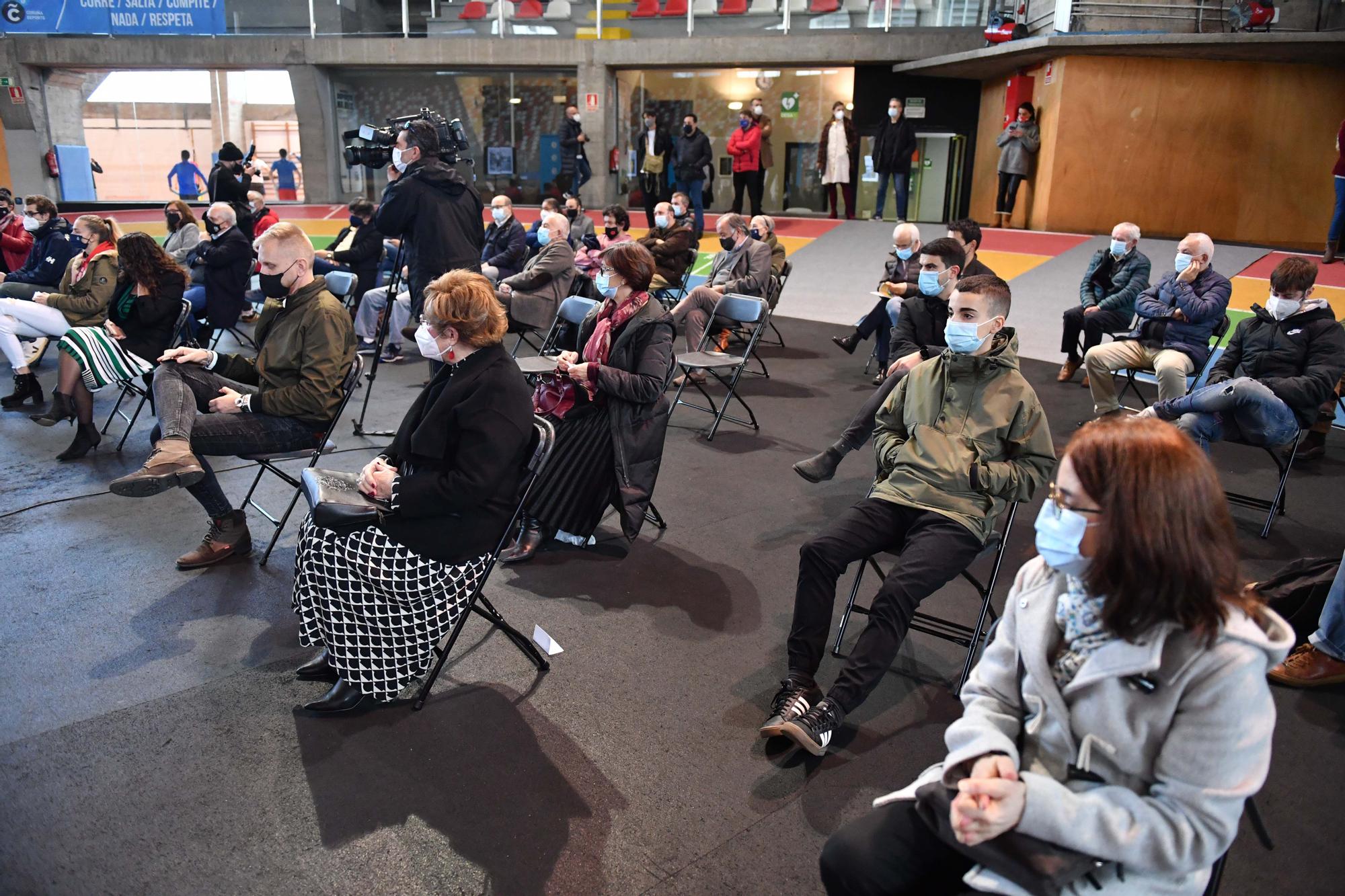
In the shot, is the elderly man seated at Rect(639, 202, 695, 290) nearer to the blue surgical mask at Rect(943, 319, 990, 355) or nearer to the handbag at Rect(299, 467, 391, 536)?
the blue surgical mask at Rect(943, 319, 990, 355)

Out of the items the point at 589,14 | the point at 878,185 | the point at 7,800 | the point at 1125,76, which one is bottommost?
the point at 7,800

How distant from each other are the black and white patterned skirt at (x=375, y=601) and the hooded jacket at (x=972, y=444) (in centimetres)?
148

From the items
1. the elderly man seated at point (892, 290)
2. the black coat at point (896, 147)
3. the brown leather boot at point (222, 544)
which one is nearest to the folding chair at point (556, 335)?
the brown leather boot at point (222, 544)

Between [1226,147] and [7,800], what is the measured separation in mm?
14028

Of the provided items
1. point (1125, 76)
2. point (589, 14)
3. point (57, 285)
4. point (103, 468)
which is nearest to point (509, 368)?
point (103, 468)

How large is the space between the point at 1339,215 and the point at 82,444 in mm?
11908

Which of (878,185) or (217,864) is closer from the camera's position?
(217,864)

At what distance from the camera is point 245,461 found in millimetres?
5438

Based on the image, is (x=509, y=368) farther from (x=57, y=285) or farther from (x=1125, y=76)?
(x=1125, y=76)

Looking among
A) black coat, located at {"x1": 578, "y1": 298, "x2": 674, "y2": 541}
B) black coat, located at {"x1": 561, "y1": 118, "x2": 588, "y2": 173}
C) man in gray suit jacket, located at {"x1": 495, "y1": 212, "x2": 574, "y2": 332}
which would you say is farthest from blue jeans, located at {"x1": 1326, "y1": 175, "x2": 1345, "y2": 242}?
black coat, located at {"x1": 561, "y1": 118, "x2": 588, "y2": 173}

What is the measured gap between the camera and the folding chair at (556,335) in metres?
5.02

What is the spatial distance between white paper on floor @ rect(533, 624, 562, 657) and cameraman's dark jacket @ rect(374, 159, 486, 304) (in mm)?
3243

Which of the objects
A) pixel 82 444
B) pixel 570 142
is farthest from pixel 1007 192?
pixel 82 444

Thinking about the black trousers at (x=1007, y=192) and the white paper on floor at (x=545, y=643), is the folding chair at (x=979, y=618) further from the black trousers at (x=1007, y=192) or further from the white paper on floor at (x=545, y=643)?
the black trousers at (x=1007, y=192)
